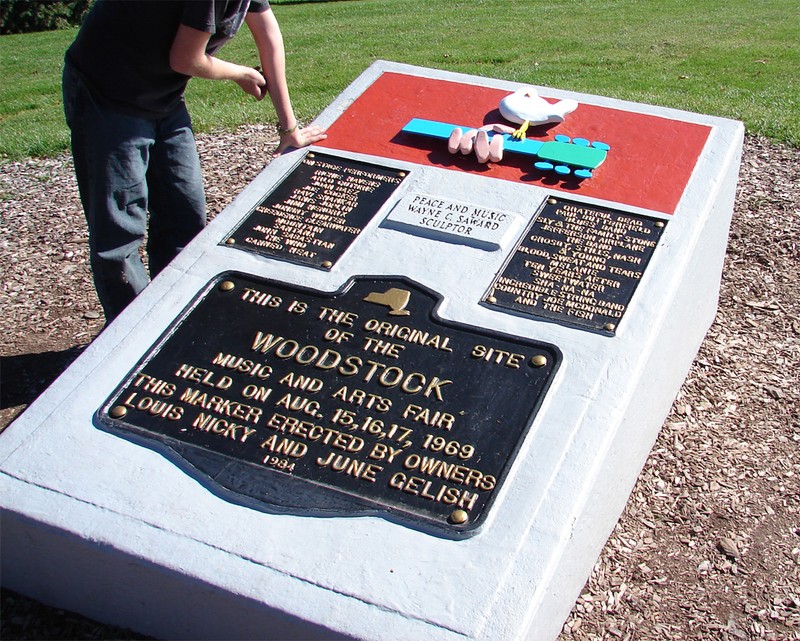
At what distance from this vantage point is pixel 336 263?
375cm

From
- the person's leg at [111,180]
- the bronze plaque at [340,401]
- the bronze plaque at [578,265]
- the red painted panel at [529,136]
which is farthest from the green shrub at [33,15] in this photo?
the bronze plaque at [578,265]

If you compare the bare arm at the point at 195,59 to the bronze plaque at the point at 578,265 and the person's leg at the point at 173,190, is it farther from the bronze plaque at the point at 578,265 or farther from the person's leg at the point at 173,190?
the bronze plaque at the point at 578,265

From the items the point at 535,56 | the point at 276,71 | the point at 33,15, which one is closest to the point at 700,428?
the point at 276,71

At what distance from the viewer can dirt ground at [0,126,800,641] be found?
3299 millimetres

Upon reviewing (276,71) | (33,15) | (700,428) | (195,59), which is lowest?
(33,15)

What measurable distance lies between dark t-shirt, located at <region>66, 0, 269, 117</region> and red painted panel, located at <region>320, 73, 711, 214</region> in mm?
927

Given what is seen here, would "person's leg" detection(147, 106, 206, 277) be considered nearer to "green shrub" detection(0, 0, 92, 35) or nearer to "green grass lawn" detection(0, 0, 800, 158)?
"green grass lawn" detection(0, 0, 800, 158)

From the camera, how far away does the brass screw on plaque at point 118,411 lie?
10.5 feet

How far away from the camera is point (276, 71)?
4148 mm

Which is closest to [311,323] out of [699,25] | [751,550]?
[751,550]

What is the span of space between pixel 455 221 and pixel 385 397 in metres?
1.01

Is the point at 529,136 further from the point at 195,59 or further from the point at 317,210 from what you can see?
the point at 195,59

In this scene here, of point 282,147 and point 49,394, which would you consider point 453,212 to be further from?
point 49,394

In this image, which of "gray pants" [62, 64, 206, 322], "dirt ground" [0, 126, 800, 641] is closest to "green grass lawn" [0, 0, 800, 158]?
"dirt ground" [0, 126, 800, 641]
